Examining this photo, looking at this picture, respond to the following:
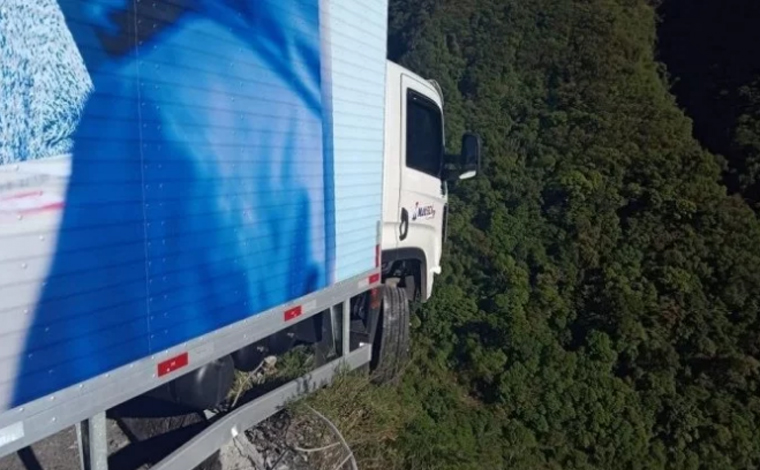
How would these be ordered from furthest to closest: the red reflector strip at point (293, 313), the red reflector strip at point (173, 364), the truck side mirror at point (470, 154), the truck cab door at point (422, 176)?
the truck side mirror at point (470, 154) < the truck cab door at point (422, 176) < the red reflector strip at point (293, 313) < the red reflector strip at point (173, 364)

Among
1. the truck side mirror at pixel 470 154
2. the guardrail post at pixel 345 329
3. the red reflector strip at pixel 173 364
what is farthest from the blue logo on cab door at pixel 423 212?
the red reflector strip at pixel 173 364

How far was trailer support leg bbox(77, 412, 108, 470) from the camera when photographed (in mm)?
2724

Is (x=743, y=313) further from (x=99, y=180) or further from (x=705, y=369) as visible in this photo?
(x=99, y=180)

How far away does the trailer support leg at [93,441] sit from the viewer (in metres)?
2.72

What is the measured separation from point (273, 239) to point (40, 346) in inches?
53.9

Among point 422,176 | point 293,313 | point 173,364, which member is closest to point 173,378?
point 173,364

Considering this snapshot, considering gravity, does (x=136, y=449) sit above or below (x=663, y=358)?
above

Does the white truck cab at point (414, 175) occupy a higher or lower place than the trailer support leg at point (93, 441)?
higher

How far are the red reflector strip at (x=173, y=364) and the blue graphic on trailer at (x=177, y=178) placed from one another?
7cm

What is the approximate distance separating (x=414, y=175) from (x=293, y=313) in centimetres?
204

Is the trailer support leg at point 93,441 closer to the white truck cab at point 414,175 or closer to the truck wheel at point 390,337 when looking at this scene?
the white truck cab at point 414,175

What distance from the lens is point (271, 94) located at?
11.3 feet

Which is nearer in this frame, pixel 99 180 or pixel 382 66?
pixel 99 180

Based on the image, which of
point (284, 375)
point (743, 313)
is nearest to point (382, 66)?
point (284, 375)
